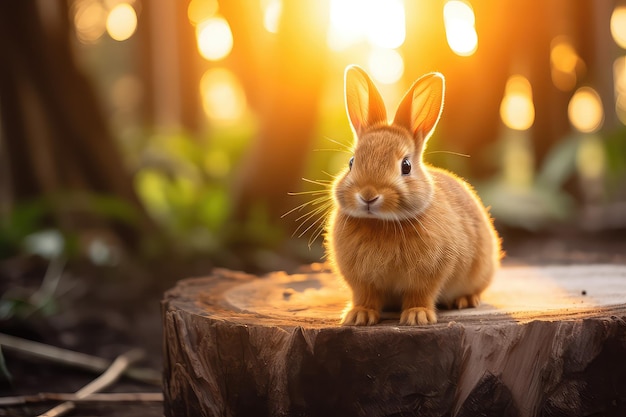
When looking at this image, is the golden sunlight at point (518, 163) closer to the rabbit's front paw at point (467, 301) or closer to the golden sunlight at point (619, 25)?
the golden sunlight at point (619, 25)

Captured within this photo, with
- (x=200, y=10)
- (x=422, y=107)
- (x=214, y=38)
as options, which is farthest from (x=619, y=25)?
(x=422, y=107)

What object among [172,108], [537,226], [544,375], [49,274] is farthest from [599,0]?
[544,375]

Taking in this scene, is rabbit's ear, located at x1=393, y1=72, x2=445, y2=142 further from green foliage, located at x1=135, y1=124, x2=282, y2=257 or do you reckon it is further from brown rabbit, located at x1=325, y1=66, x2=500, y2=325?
green foliage, located at x1=135, y1=124, x2=282, y2=257

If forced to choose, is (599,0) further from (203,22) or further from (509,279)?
(509,279)

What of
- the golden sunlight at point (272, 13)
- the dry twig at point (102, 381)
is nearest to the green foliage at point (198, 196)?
the golden sunlight at point (272, 13)

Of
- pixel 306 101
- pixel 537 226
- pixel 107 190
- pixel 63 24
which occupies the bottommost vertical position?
pixel 537 226

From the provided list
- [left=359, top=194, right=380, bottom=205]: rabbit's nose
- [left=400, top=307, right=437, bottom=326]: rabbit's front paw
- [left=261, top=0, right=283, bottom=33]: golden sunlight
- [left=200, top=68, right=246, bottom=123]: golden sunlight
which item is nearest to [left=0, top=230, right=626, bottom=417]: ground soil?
[left=400, top=307, right=437, bottom=326]: rabbit's front paw

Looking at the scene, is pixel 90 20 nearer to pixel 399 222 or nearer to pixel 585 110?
pixel 585 110
